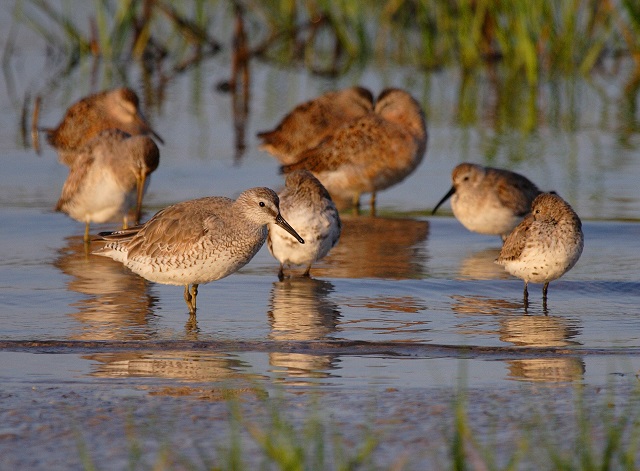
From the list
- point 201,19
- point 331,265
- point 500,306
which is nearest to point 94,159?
point 331,265

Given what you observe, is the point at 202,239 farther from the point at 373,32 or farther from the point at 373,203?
the point at 373,32

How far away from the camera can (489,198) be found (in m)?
10.4

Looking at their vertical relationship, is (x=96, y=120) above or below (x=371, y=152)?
above

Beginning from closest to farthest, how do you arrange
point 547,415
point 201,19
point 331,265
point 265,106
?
1. point 547,415
2. point 331,265
3. point 265,106
4. point 201,19

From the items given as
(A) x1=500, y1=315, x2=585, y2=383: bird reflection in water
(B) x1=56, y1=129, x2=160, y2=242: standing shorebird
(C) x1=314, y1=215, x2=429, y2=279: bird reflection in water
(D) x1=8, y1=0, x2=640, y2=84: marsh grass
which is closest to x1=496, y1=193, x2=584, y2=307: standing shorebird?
(A) x1=500, y1=315, x2=585, y2=383: bird reflection in water

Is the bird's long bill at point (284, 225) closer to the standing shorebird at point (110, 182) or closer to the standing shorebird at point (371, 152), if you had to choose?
the standing shorebird at point (110, 182)

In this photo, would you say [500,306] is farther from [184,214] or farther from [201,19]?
[201,19]

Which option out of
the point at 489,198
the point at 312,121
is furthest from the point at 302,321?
the point at 312,121

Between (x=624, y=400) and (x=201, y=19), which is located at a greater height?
(x=201, y=19)

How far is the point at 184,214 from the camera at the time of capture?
7996 mm

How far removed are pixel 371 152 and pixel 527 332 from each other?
5.44 metres

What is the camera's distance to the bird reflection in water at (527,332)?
641 cm

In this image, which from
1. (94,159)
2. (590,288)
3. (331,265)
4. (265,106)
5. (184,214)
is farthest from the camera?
(265,106)

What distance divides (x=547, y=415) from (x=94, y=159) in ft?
20.0
